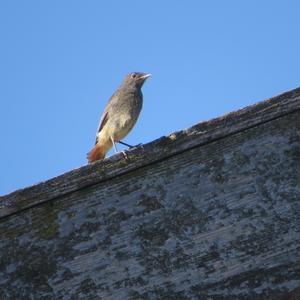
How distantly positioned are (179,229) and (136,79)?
8.01m

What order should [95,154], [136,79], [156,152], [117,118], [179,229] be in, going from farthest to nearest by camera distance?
[136,79], [117,118], [95,154], [156,152], [179,229]

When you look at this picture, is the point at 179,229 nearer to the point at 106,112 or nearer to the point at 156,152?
the point at 156,152

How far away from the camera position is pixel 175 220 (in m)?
2.57

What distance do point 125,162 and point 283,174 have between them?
2.08 ft

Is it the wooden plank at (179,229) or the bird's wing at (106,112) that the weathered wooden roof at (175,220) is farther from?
the bird's wing at (106,112)

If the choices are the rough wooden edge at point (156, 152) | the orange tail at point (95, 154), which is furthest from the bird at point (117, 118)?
the rough wooden edge at point (156, 152)

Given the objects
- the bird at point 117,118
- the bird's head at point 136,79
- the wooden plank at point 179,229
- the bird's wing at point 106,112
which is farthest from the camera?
the bird's head at point 136,79

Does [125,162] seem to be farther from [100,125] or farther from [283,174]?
[100,125]

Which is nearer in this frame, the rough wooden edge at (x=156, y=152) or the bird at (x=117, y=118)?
the rough wooden edge at (x=156, y=152)

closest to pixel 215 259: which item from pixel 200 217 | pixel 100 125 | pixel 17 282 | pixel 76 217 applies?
pixel 200 217

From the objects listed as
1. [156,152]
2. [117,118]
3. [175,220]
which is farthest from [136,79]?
[175,220]

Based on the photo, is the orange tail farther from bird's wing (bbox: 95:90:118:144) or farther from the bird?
bird's wing (bbox: 95:90:118:144)

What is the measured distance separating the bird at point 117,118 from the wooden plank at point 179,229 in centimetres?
601

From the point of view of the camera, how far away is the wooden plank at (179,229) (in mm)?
2447
